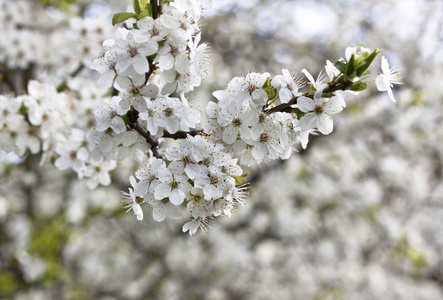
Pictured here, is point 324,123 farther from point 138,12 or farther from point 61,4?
point 61,4

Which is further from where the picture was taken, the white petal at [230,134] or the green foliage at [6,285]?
the green foliage at [6,285]

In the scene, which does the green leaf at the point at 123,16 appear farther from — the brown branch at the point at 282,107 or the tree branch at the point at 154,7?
the brown branch at the point at 282,107

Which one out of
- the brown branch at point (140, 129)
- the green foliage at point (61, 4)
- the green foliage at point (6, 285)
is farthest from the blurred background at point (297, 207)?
the brown branch at point (140, 129)

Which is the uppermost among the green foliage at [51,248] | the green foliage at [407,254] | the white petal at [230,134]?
the white petal at [230,134]

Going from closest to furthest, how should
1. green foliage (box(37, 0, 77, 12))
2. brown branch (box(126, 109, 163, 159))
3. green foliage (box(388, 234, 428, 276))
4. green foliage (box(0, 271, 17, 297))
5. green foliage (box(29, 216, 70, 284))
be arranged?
brown branch (box(126, 109, 163, 159)) → green foliage (box(37, 0, 77, 12)) → green foliage (box(29, 216, 70, 284)) → green foliage (box(0, 271, 17, 297)) → green foliage (box(388, 234, 428, 276))

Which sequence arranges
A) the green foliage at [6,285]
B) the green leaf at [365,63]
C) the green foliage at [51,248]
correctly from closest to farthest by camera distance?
the green leaf at [365,63]
the green foliage at [51,248]
the green foliage at [6,285]

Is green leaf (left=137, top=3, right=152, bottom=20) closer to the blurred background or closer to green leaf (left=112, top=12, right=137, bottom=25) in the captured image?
green leaf (left=112, top=12, right=137, bottom=25)

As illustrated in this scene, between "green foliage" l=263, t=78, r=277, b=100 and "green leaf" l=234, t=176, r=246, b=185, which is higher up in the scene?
"green foliage" l=263, t=78, r=277, b=100

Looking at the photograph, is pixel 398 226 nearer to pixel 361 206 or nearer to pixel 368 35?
pixel 361 206

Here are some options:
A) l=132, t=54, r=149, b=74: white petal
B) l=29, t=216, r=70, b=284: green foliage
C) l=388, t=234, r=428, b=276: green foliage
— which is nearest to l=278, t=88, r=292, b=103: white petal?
l=132, t=54, r=149, b=74: white petal
